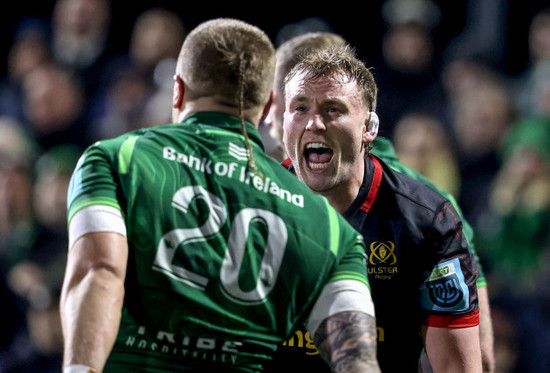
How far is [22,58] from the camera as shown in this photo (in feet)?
23.1

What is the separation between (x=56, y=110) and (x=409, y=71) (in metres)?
2.92

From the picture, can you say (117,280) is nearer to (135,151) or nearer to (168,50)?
(135,151)

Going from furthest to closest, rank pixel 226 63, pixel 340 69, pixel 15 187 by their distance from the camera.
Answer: pixel 15 187 → pixel 340 69 → pixel 226 63

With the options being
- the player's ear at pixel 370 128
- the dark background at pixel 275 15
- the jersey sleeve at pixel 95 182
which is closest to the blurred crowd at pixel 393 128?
the dark background at pixel 275 15

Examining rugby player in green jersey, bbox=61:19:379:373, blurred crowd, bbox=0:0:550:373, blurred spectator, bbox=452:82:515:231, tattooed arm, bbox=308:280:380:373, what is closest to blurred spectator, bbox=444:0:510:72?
blurred crowd, bbox=0:0:550:373

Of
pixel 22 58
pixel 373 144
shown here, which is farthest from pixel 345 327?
pixel 22 58

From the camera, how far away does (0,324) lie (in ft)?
18.8

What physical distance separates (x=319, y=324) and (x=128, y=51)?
203 inches

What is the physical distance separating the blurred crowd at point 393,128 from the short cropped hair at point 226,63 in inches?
95.0

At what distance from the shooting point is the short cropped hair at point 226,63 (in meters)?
2.27

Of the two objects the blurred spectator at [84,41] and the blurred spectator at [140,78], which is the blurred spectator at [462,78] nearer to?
the blurred spectator at [140,78]

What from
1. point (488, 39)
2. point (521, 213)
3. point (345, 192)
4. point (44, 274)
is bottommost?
point (44, 274)

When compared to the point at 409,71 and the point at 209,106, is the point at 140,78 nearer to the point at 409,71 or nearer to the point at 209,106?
the point at 409,71

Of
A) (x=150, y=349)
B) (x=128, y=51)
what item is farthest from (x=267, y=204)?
(x=128, y=51)
